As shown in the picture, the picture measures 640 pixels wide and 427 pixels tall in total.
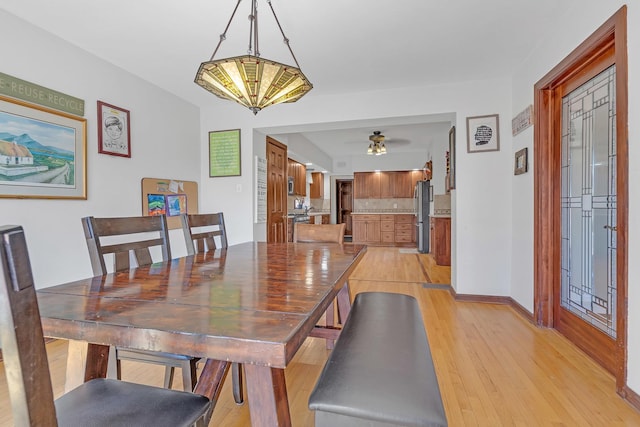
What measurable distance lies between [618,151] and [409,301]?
1332mm

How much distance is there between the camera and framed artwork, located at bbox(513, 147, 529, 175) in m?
2.81

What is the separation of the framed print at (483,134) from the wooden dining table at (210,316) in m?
2.52

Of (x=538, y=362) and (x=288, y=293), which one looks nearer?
(x=288, y=293)

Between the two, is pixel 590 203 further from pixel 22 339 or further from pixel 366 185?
pixel 366 185

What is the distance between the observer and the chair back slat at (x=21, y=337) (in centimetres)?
44

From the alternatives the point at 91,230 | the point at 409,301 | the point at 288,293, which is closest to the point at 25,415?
the point at 288,293

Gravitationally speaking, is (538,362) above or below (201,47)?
below

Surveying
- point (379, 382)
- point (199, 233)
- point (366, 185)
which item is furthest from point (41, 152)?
point (366, 185)

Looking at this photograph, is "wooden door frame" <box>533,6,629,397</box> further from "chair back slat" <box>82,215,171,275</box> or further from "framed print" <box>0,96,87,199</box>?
"framed print" <box>0,96,87,199</box>

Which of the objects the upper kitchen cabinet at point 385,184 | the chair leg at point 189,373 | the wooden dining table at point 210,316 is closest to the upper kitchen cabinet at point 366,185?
the upper kitchen cabinet at point 385,184

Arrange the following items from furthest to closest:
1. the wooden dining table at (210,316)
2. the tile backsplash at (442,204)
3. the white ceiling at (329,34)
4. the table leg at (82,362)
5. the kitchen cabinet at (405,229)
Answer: the kitchen cabinet at (405,229), the tile backsplash at (442,204), the white ceiling at (329,34), the table leg at (82,362), the wooden dining table at (210,316)

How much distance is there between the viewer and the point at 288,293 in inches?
40.2

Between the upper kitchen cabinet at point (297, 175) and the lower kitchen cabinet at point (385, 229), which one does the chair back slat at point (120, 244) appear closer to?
the upper kitchen cabinet at point (297, 175)

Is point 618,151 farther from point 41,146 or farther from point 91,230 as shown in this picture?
point 41,146
